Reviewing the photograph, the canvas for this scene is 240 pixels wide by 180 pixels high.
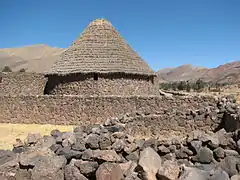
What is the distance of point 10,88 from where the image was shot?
2558 cm

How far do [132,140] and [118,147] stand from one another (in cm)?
41

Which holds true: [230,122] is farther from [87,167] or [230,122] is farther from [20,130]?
[20,130]

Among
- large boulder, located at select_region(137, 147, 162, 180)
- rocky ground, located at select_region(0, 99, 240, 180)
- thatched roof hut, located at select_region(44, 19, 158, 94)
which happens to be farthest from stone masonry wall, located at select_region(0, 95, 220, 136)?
large boulder, located at select_region(137, 147, 162, 180)

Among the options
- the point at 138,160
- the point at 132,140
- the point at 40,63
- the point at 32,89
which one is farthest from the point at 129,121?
the point at 40,63

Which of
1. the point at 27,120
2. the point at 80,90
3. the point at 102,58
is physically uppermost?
the point at 102,58

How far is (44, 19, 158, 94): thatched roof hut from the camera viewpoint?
2050cm

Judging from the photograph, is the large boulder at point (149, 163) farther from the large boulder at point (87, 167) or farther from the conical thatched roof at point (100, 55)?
the conical thatched roof at point (100, 55)

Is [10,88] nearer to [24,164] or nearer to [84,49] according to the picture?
[84,49]

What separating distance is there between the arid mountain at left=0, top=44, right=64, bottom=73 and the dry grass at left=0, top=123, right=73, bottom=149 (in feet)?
280

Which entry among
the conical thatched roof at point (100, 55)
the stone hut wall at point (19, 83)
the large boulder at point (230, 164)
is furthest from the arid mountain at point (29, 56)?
the large boulder at point (230, 164)

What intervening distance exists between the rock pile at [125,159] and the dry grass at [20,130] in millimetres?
6245

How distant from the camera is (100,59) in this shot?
20.8 meters

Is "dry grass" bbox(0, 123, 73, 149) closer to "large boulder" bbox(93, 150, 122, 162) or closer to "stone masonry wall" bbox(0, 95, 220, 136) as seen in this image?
"stone masonry wall" bbox(0, 95, 220, 136)

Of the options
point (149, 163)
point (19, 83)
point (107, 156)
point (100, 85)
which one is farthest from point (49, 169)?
point (19, 83)
